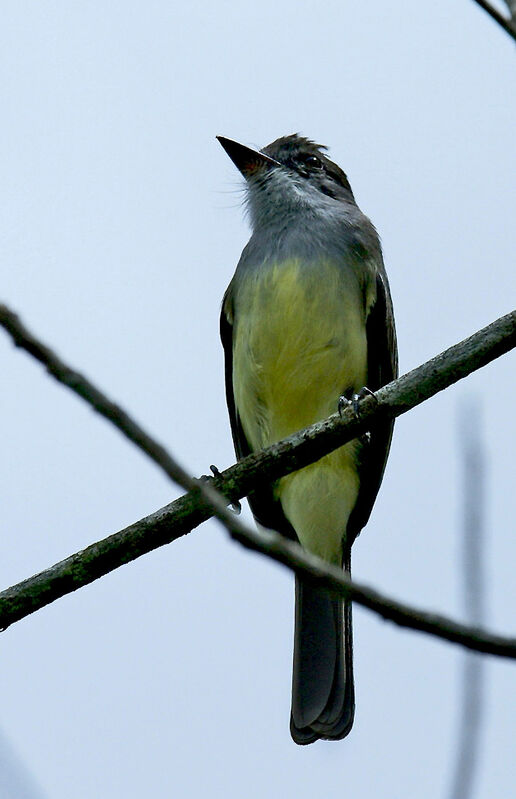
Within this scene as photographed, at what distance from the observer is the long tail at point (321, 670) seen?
638cm

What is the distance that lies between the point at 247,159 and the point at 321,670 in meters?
3.24

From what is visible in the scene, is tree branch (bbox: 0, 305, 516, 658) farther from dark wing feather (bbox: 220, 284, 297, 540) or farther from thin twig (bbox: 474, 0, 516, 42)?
dark wing feather (bbox: 220, 284, 297, 540)

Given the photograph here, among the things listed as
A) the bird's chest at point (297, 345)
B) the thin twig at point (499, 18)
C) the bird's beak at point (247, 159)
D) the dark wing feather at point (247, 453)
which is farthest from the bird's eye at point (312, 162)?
the thin twig at point (499, 18)

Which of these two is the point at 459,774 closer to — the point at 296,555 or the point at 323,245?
the point at 296,555

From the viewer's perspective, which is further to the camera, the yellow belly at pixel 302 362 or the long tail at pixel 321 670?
the yellow belly at pixel 302 362

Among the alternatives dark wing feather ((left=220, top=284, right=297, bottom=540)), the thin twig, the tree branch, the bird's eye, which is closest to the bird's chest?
dark wing feather ((left=220, top=284, right=297, bottom=540))

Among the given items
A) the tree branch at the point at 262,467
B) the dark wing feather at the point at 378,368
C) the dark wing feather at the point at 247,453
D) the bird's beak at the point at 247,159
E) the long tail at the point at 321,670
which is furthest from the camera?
the bird's beak at the point at 247,159

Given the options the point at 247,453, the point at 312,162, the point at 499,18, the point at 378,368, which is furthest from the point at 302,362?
the point at 499,18

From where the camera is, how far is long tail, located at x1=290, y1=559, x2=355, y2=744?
251 inches

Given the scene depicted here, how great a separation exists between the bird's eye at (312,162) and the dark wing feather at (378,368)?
44.4 inches

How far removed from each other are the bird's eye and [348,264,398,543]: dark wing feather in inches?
44.4

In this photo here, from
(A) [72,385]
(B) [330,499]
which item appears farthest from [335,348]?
(A) [72,385]

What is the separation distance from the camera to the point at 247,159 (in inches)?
305

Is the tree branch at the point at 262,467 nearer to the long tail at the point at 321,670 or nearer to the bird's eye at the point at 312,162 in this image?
the long tail at the point at 321,670
